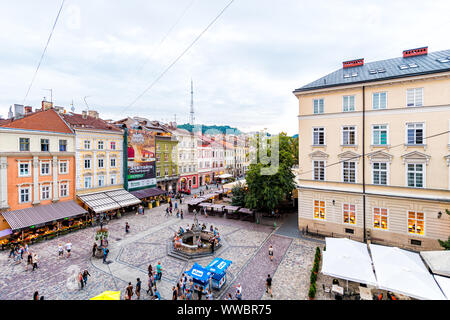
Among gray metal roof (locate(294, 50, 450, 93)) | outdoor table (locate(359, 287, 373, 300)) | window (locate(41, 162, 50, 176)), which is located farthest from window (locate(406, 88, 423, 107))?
window (locate(41, 162, 50, 176))

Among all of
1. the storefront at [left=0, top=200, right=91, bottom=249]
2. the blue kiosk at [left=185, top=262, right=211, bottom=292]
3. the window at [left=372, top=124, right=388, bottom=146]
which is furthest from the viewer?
the storefront at [left=0, top=200, right=91, bottom=249]

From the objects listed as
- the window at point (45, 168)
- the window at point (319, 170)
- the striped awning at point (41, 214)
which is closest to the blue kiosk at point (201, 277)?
the window at point (319, 170)

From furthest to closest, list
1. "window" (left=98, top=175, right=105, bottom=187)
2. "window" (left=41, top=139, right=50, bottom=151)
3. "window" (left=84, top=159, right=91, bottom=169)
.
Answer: "window" (left=98, top=175, right=105, bottom=187), "window" (left=84, top=159, right=91, bottom=169), "window" (left=41, top=139, right=50, bottom=151)

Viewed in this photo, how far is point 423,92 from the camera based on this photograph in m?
18.9

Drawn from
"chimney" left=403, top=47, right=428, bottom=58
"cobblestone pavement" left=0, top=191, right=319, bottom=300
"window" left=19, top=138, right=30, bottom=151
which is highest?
"chimney" left=403, top=47, right=428, bottom=58

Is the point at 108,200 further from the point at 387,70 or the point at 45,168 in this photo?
the point at 387,70

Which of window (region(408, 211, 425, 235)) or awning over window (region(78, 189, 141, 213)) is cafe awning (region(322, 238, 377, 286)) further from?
awning over window (region(78, 189, 141, 213))

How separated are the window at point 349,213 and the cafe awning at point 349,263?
6.33m

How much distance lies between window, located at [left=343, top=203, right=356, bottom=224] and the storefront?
1146 inches

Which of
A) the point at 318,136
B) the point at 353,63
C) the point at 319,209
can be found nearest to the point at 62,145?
the point at 318,136

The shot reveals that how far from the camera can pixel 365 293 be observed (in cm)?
1370

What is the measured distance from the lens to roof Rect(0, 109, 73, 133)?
24.8m

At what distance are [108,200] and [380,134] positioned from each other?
32.6m
